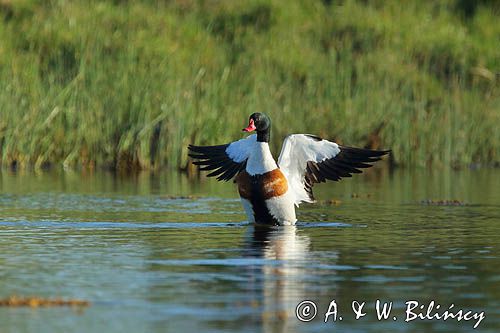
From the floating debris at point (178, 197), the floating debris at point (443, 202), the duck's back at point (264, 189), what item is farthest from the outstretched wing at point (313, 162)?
the floating debris at point (178, 197)

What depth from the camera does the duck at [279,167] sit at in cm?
1509

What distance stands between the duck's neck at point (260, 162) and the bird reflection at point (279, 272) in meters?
0.64

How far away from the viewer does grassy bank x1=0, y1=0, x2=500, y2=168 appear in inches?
997

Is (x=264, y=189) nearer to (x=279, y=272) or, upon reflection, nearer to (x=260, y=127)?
(x=260, y=127)

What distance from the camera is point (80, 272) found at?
10.7m

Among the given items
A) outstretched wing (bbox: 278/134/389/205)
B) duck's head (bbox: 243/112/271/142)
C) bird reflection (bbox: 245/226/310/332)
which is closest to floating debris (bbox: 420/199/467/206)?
outstretched wing (bbox: 278/134/389/205)

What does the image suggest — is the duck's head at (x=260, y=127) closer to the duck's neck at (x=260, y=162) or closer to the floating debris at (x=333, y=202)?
the duck's neck at (x=260, y=162)

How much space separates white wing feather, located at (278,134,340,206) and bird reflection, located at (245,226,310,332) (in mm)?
786

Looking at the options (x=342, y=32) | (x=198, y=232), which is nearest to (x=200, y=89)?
(x=342, y=32)

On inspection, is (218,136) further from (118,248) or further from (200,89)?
(118,248)

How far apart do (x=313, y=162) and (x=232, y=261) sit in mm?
4561

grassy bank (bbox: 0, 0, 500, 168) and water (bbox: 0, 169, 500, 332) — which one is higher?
grassy bank (bbox: 0, 0, 500, 168)

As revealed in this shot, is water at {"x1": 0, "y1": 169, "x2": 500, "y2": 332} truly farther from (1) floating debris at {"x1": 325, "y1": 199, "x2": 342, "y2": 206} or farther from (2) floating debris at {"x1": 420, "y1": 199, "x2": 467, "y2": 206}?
(1) floating debris at {"x1": 325, "y1": 199, "x2": 342, "y2": 206}

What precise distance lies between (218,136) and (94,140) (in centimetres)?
232
